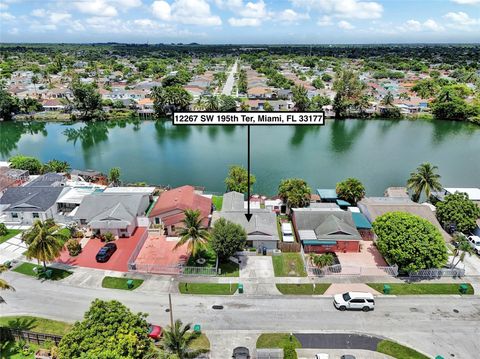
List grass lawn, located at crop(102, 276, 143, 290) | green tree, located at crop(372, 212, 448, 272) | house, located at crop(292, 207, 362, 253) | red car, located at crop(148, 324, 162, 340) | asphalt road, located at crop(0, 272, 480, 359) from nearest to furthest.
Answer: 1. red car, located at crop(148, 324, 162, 340)
2. asphalt road, located at crop(0, 272, 480, 359)
3. grass lawn, located at crop(102, 276, 143, 290)
4. green tree, located at crop(372, 212, 448, 272)
5. house, located at crop(292, 207, 362, 253)

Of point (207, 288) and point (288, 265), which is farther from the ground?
point (207, 288)

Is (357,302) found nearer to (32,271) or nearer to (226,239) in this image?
(226,239)

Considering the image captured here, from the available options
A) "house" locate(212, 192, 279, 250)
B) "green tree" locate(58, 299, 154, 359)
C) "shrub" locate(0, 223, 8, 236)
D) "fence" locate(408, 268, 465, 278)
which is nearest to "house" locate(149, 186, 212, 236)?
"house" locate(212, 192, 279, 250)

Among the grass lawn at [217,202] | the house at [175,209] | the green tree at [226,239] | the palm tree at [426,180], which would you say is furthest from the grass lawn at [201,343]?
the palm tree at [426,180]

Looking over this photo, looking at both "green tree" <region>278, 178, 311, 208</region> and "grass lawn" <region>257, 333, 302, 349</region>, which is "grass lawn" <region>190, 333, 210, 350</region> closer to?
"grass lawn" <region>257, 333, 302, 349</region>

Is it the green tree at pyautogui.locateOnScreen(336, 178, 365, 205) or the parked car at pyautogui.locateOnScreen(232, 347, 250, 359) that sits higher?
the green tree at pyautogui.locateOnScreen(336, 178, 365, 205)

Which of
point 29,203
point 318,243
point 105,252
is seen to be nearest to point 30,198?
point 29,203

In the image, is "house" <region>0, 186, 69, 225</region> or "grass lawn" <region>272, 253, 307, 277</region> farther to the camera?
"house" <region>0, 186, 69, 225</region>
